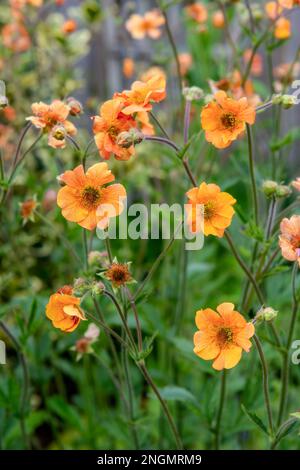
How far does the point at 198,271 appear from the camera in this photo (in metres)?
2.21

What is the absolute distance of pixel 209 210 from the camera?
1196 millimetres

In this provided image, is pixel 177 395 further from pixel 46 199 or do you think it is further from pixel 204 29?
pixel 204 29

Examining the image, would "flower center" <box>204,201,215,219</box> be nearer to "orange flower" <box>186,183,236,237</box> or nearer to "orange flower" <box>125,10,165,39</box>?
"orange flower" <box>186,183,236,237</box>

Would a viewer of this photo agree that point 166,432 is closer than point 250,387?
No

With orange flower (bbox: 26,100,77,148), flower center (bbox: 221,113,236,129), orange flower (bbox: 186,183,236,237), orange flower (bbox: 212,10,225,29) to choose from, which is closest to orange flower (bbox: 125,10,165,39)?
orange flower (bbox: 212,10,225,29)

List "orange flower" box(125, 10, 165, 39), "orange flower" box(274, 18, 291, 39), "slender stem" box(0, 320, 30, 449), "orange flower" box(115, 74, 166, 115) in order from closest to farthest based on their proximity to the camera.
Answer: "orange flower" box(115, 74, 166, 115)
"slender stem" box(0, 320, 30, 449)
"orange flower" box(274, 18, 291, 39)
"orange flower" box(125, 10, 165, 39)

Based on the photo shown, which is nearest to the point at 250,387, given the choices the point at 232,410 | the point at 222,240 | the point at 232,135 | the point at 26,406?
the point at 232,410

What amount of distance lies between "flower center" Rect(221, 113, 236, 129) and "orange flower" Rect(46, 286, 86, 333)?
43 centimetres

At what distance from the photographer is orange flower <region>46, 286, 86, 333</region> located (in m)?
1.14

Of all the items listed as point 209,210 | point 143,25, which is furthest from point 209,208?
point 143,25

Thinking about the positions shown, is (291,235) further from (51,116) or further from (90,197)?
(51,116)

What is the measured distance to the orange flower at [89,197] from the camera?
3.92ft

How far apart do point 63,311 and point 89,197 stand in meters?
0.21
